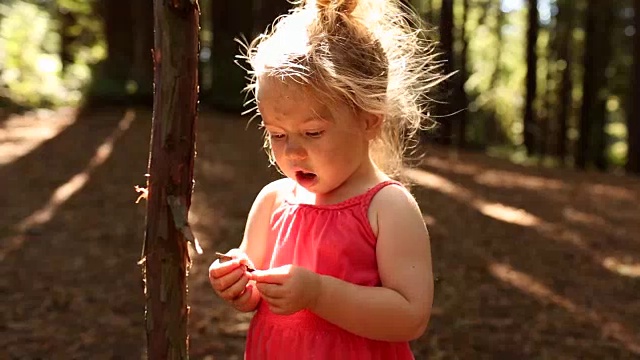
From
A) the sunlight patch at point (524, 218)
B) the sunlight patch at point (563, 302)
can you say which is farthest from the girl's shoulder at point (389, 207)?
the sunlight patch at point (524, 218)

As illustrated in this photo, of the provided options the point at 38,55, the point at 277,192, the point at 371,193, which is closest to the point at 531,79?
the point at 38,55

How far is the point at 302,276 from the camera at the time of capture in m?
1.73

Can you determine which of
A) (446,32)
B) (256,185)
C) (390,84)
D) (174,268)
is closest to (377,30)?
(390,84)

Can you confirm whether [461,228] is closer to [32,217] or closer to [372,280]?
[32,217]

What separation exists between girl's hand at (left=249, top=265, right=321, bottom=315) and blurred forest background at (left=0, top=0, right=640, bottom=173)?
5.95 meters

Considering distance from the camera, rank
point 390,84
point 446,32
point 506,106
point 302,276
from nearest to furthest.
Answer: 1. point 302,276
2. point 390,84
3. point 446,32
4. point 506,106

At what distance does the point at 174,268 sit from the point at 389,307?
638 mm

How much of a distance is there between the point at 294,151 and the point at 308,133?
0.16 ft

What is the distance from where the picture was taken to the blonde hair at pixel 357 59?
1844mm

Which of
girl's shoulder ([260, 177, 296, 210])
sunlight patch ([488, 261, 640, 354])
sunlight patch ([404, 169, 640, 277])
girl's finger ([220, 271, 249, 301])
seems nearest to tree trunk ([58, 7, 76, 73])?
sunlight patch ([404, 169, 640, 277])

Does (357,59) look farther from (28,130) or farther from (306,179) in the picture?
(28,130)

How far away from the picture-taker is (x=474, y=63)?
22.2 metres

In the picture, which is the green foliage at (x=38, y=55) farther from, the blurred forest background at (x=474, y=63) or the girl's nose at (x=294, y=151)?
the girl's nose at (x=294, y=151)

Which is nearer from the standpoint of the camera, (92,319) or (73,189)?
(92,319)
